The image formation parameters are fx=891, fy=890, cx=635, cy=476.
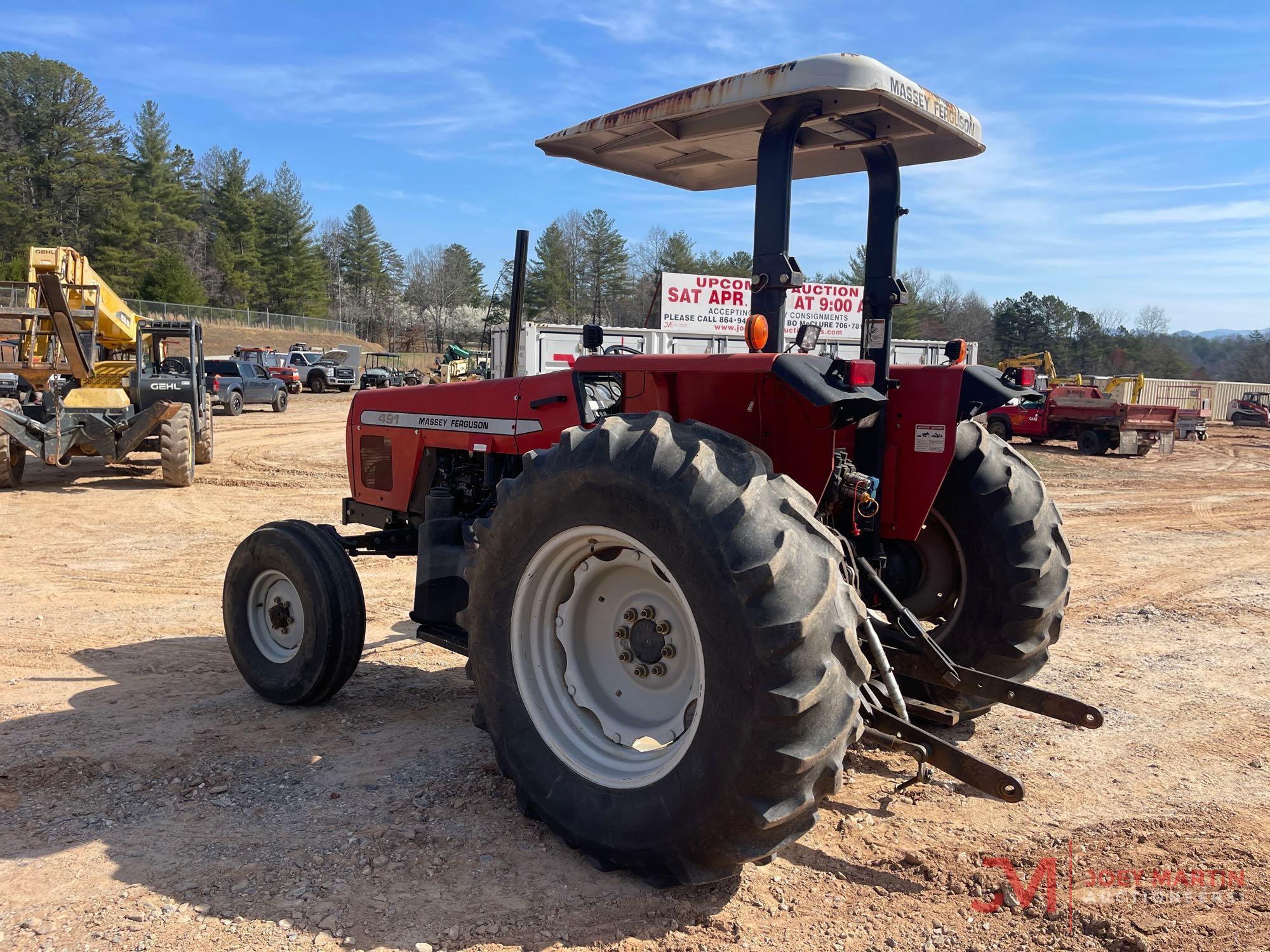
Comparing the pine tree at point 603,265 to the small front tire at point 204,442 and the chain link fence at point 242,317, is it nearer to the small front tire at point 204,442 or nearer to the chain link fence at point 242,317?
the chain link fence at point 242,317

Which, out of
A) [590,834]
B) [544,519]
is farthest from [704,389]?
[590,834]

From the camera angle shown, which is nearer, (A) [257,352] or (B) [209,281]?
(A) [257,352]

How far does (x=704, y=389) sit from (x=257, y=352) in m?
37.7

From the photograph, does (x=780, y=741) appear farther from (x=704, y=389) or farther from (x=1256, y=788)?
(x=1256, y=788)

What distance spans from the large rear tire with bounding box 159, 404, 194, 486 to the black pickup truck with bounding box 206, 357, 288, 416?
1442 centimetres

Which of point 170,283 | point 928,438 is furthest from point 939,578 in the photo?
point 170,283

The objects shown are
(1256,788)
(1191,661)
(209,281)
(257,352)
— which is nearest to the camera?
(1256,788)

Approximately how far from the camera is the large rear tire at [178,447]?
1280 centimetres

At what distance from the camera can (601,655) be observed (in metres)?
3.34

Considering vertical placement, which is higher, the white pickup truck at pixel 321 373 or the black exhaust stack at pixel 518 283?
the black exhaust stack at pixel 518 283

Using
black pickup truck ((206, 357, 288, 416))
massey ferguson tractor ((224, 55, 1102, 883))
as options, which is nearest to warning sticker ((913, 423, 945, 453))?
massey ferguson tractor ((224, 55, 1102, 883))

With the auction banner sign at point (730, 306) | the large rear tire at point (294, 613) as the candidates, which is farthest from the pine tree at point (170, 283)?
the large rear tire at point (294, 613)

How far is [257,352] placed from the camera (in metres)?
37.2

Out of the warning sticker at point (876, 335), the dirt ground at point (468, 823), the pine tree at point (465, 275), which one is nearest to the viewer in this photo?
the dirt ground at point (468, 823)
